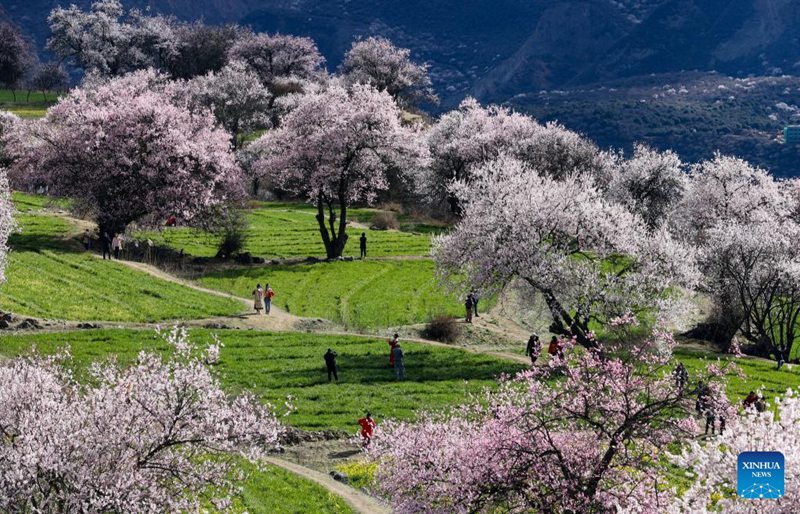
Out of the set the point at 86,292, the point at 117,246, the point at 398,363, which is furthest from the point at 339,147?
the point at 398,363

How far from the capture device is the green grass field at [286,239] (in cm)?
8062

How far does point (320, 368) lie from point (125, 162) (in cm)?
3001

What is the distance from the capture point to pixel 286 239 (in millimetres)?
86250

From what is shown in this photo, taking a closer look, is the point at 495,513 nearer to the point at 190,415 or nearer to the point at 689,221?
the point at 190,415

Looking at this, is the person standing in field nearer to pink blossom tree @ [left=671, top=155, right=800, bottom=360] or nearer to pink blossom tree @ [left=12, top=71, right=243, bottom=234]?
pink blossom tree @ [left=12, top=71, right=243, bottom=234]

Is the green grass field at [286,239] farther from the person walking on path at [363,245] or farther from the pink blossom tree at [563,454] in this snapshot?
the pink blossom tree at [563,454]

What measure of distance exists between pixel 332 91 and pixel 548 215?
32.9 metres

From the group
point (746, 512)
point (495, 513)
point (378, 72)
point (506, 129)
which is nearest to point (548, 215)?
point (495, 513)

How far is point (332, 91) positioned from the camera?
80.4m

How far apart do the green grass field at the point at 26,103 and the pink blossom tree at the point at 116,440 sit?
119 metres

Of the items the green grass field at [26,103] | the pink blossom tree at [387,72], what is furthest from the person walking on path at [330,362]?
the pink blossom tree at [387,72]

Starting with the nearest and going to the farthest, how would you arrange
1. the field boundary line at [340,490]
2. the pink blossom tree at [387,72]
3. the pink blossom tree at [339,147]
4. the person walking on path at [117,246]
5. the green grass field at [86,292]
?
1. the field boundary line at [340,490]
2. the green grass field at [86,292]
3. the person walking on path at [117,246]
4. the pink blossom tree at [339,147]
5. the pink blossom tree at [387,72]

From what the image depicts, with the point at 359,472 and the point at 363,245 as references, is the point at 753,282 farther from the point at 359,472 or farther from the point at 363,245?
the point at 359,472

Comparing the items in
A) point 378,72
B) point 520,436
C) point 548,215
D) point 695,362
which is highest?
point 378,72
